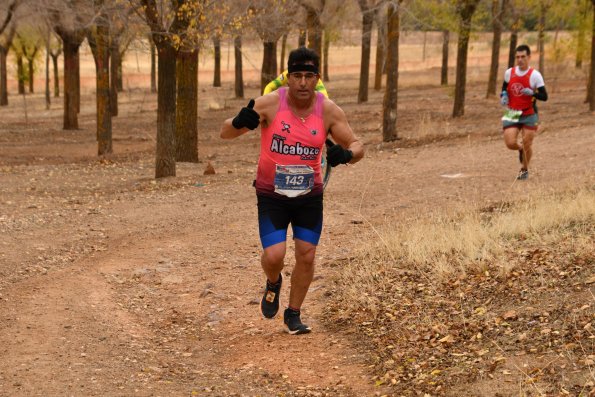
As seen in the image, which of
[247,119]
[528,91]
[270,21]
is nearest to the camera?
[247,119]

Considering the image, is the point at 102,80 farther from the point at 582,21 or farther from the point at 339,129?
the point at 582,21

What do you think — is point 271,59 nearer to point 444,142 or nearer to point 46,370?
point 444,142

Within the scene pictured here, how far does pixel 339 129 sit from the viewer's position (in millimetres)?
5910

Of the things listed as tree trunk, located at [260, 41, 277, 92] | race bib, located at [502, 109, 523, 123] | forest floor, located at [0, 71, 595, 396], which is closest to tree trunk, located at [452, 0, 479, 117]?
forest floor, located at [0, 71, 595, 396]

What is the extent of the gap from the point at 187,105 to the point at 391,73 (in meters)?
4.63

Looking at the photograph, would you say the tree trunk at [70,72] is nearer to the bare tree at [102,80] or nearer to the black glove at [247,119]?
the bare tree at [102,80]

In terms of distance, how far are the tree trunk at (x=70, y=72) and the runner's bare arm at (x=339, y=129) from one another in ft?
63.9

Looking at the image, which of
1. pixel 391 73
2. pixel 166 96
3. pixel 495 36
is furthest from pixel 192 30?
pixel 495 36

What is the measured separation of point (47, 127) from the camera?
27500mm

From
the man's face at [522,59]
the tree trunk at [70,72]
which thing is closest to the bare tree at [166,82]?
the man's face at [522,59]

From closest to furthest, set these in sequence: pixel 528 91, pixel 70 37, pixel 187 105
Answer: pixel 528 91 → pixel 187 105 → pixel 70 37

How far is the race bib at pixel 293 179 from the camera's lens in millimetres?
5797

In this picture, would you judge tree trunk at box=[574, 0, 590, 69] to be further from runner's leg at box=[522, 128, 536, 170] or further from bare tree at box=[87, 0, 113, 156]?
bare tree at box=[87, 0, 113, 156]

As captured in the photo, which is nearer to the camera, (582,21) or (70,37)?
(70,37)
